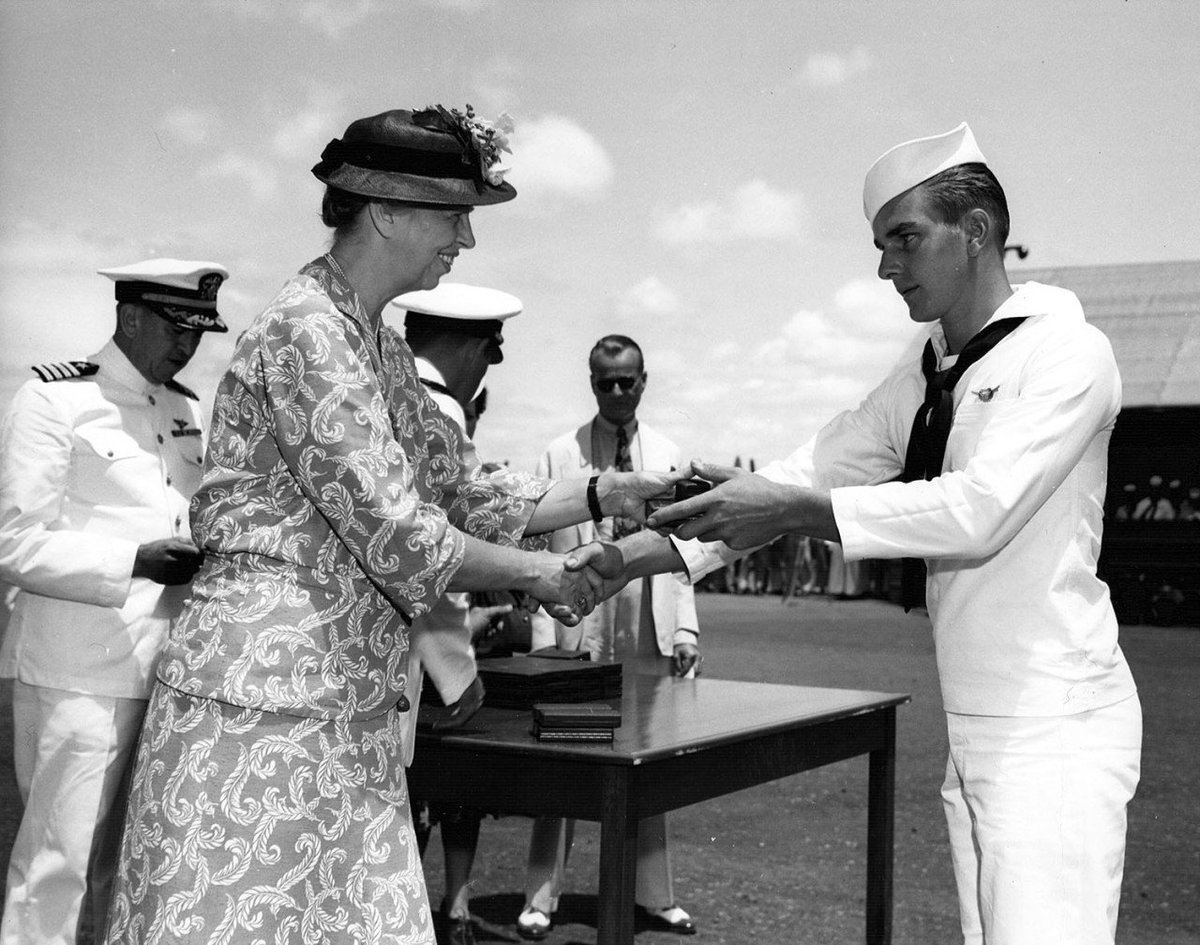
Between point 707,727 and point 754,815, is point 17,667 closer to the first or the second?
point 707,727

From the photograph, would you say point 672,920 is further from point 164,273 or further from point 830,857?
point 164,273

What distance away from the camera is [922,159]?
9.17 feet

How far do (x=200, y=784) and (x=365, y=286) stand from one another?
98cm

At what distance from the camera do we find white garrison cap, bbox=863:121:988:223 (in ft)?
9.15

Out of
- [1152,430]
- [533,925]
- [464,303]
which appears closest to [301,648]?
[464,303]

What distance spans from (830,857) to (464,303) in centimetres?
328

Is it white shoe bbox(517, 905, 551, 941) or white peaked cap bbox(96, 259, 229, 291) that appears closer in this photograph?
white peaked cap bbox(96, 259, 229, 291)

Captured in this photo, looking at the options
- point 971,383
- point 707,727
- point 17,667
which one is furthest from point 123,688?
point 971,383

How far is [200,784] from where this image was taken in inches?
87.5

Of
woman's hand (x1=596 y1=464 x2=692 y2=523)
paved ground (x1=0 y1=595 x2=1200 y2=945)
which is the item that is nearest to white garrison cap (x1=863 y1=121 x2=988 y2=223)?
woman's hand (x1=596 y1=464 x2=692 y2=523)

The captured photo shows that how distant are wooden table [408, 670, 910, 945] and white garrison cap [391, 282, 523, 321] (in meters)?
1.28

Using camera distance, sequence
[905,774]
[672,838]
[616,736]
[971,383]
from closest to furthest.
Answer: [971,383] < [616,736] < [672,838] < [905,774]

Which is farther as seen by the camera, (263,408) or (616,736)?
(616,736)

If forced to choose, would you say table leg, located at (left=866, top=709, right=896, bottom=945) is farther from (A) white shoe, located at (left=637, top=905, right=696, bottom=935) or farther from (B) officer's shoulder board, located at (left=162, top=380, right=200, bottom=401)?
(B) officer's shoulder board, located at (left=162, top=380, right=200, bottom=401)
